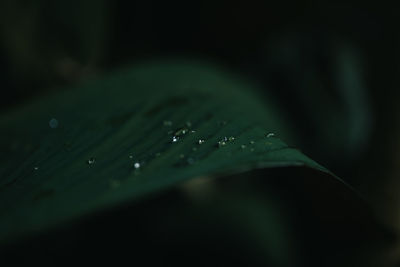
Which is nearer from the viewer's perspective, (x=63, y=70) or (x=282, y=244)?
(x=282, y=244)

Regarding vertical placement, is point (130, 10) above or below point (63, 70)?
above

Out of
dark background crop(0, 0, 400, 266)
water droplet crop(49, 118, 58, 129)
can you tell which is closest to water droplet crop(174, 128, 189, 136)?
water droplet crop(49, 118, 58, 129)

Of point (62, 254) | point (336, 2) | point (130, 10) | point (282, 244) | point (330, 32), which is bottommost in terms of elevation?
point (282, 244)

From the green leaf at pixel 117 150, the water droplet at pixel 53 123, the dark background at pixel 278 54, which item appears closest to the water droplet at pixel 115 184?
the green leaf at pixel 117 150

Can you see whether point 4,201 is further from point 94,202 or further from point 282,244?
point 282,244

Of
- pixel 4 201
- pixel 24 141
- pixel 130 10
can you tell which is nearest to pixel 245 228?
pixel 24 141

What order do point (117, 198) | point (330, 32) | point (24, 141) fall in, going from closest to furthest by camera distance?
1. point (117, 198)
2. point (24, 141)
3. point (330, 32)
